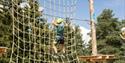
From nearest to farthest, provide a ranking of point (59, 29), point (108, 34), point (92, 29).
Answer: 1. point (59, 29)
2. point (92, 29)
3. point (108, 34)

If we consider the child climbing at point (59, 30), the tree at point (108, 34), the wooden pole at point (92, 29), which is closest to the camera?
the child climbing at point (59, 30)

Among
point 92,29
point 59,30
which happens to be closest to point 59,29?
point 59,30

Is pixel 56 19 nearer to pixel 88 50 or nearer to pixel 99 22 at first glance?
pixel 88 50

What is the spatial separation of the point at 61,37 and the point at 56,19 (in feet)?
1.34

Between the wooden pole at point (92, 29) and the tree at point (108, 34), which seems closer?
the wooden pole at point (92, 29)

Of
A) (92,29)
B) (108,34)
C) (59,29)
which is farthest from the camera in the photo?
(108,34)

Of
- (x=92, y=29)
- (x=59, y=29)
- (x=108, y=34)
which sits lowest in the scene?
(x=108, y=34)

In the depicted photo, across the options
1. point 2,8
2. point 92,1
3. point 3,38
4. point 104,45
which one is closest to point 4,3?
point 2,8

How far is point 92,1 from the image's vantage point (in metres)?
10.2

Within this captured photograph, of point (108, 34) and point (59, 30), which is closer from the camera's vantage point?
point (59, 30)

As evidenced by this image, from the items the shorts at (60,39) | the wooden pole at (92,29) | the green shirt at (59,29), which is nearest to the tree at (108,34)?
the wooden pole at (92,29)

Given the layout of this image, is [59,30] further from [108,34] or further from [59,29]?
[108,34]

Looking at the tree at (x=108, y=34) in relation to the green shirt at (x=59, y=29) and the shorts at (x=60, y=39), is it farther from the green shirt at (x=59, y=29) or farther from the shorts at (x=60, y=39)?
the green shirt at (x=59, y=29)

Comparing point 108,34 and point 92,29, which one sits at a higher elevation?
point 92,29
